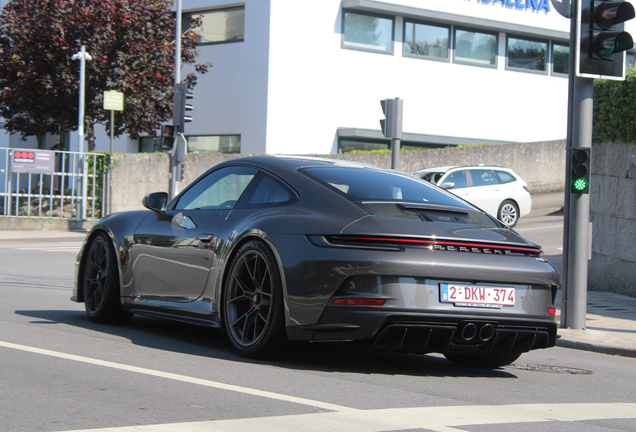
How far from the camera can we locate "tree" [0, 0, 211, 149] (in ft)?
85.0

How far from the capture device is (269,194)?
19.8ft

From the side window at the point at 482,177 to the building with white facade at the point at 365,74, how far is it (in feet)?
28.3

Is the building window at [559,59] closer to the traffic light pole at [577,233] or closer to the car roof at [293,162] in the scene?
the traffic light pole at [577,233]

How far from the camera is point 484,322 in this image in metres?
5.32

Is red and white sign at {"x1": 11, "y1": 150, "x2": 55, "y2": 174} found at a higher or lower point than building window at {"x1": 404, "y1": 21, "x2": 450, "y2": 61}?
lower

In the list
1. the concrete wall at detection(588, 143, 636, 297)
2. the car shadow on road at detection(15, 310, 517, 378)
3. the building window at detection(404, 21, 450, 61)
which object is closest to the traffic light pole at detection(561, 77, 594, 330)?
the car shadow on road at detection(15, 310, 517, 378)

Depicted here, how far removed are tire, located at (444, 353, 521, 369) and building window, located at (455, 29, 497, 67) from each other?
1075 inches

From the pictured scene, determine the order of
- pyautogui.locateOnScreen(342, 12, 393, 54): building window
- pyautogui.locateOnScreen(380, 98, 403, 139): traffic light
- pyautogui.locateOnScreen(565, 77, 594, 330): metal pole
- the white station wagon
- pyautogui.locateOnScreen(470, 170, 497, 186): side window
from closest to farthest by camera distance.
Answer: pyautogui.locateOnScreen(565, 77, 594, 330): metal pole → pyautogui.locateOnScreen(380, 98, 403, 139): traffic light → the white station wagon → pyautogui.locateOnScreen(470, 170, 497, 186): side window → pyautogui.locateOnScreen(342, 12, 393, 54): building window

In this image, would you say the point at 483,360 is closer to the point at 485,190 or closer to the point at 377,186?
the point at 377,186

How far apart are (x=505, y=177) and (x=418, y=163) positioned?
18.8ft

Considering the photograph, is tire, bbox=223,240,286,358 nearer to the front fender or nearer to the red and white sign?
the front fender

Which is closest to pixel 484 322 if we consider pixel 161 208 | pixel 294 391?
pixel 294 391

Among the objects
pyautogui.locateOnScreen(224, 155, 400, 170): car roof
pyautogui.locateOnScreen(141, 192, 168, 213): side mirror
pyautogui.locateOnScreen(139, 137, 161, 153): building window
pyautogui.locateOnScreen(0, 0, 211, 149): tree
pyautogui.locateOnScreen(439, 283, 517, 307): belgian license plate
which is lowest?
pyautogui.locateOnScreen(439, 283, 517, 307): belgian license plate

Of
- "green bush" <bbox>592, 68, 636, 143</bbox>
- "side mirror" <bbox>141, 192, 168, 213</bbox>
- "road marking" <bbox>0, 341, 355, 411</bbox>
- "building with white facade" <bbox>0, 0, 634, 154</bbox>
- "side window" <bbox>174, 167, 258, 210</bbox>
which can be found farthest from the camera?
"building with white facade" <bbox>0, 0, 634, 154</bbox>
